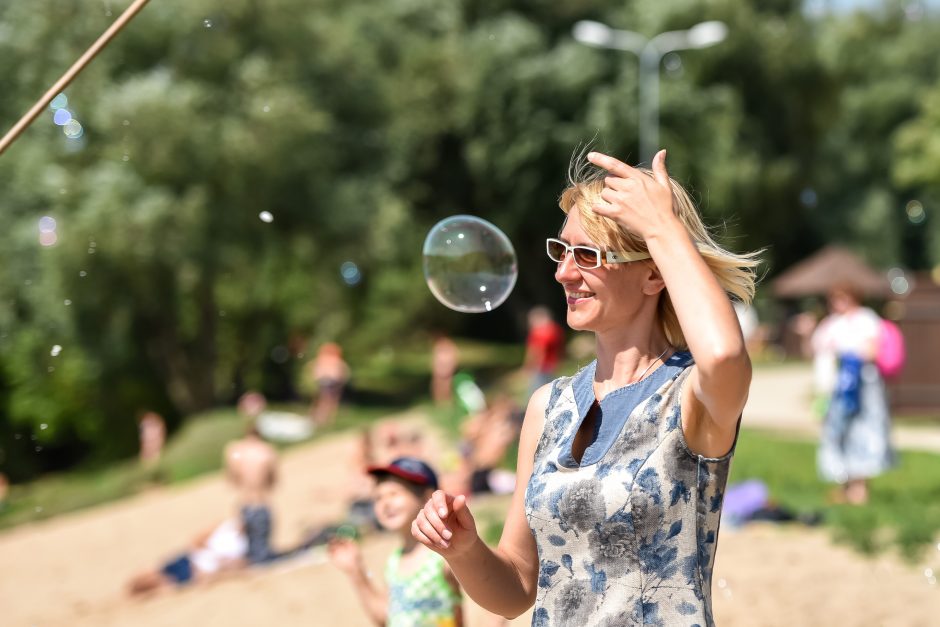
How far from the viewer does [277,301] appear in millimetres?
24484

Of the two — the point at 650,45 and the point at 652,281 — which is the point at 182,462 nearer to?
the point at 652,281

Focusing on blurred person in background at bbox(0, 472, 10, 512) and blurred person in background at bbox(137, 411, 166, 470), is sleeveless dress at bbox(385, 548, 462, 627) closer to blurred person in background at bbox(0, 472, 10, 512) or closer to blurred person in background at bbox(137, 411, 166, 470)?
blurred person in background at bbox(0, 472, 10, 512)

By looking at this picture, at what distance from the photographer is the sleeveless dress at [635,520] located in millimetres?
2115

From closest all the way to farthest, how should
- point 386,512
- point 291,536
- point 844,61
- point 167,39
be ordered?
point 386,512 < point 291,536 < point 167,39 < point 844,61

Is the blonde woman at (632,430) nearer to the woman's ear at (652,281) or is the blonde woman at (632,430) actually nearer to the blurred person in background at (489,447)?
the woman's ear at (652,281)

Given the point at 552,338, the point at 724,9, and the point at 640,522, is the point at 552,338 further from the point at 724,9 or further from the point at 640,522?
the point at 724,9

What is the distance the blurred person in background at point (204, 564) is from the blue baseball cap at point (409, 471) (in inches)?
231

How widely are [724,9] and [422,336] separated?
1130 centimetres

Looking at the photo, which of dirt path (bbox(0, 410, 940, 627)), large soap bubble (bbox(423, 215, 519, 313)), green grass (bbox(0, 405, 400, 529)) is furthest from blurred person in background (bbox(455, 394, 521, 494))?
green grass (bbox(0, 405, 400, 529))

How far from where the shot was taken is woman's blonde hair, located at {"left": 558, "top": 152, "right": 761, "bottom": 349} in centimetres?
222

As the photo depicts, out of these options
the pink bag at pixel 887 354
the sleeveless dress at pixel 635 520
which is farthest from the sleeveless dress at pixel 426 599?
the pink bag at pixel 887 354

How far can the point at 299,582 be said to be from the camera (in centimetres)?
868

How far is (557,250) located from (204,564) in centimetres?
775

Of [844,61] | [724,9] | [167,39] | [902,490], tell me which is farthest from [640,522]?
[844,61]
